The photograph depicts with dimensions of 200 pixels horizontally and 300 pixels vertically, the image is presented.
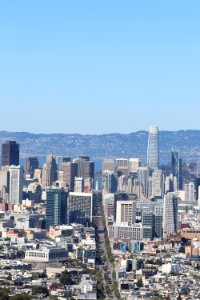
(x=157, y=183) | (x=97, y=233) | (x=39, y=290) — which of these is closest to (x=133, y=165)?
(x=157, y=183)

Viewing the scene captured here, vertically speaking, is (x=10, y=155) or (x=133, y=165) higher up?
(x=10, y=155)

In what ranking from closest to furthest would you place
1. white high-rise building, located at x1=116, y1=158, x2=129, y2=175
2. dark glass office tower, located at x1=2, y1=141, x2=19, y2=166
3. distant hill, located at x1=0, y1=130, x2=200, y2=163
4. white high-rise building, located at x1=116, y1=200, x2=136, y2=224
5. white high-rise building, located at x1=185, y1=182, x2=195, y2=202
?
white high-rise building, located at x1=116, y1=200, x2=136, y2=224 → white high-rise building, located at x1=185, y1=182, x2=195, y2=202 → dark glass office tower, located at x1=2, y1=141, x2=19, y2=166 → white high-rise building, located at x1=116, y1=158, x2=129, y2=175 → distant hill, located at x1=0, y1=130, x2=200, y2=163

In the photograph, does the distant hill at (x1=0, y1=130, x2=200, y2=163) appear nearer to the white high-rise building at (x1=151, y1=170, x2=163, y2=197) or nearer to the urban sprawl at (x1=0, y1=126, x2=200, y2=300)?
the urban sprawl at (x1=0, y1=126, x2=200, y2=300)

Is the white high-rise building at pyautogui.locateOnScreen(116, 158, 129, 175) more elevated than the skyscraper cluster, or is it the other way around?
the white high-rise building at pyautogui.locateOnScreen(116, 158, 129, 175)

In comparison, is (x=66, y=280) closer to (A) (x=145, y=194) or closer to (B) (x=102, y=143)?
(A) (x=145, y=194)

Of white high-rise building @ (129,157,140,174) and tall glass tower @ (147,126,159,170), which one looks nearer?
white high-rise building @ (129,157,140,174)

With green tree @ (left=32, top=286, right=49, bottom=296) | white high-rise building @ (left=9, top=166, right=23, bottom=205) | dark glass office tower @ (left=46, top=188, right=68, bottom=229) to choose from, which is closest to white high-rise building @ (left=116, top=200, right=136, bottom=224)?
dark glass office tower @ (left=46, top=188, right=68, bottom=229)

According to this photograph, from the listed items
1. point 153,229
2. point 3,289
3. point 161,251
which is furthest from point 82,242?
point 3,289

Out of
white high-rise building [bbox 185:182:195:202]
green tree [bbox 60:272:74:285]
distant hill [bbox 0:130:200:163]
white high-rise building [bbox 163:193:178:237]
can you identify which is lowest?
green tree [bbox 60:272:74:285]

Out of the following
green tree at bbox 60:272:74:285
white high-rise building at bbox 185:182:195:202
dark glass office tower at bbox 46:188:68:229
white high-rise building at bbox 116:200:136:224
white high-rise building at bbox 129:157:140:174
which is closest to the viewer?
green tree at bbox 60:272:74:285
